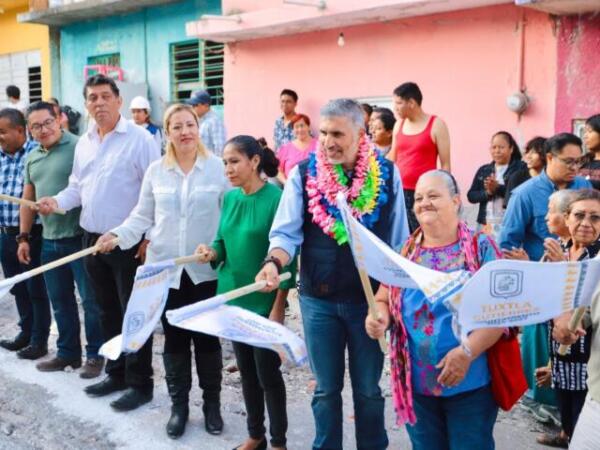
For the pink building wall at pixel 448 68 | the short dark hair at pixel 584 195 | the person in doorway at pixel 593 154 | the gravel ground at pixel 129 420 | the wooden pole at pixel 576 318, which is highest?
the pink building wall at pixel 448 68

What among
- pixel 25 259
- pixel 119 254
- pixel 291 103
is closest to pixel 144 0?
pixel 291 103

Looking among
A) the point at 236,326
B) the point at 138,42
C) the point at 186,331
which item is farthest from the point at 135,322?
the point at 138,42

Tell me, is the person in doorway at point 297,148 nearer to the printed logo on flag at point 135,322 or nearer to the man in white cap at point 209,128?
the man in white cap at point 209,128

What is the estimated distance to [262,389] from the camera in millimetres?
3914

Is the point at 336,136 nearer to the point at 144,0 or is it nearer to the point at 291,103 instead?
the point at 291,103

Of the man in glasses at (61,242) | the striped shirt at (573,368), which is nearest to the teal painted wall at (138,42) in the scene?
the man in glasses at (61,242)

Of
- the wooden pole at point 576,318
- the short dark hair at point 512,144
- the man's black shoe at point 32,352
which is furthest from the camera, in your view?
the short dark hair at point 512,144

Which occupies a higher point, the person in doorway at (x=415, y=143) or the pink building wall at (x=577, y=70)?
the pink building wall at (x=577, y=70)

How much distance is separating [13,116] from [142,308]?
2.83m

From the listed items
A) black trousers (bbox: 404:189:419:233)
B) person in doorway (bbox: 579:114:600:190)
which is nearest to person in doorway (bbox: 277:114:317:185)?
black trousers (bbox: 404:189:419:233)

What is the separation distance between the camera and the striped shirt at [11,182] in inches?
224

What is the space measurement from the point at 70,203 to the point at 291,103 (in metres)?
5.02

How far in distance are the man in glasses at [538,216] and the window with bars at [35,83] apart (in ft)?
47.9

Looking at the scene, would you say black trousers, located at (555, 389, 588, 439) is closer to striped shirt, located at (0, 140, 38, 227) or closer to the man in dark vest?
the man in dark vest
